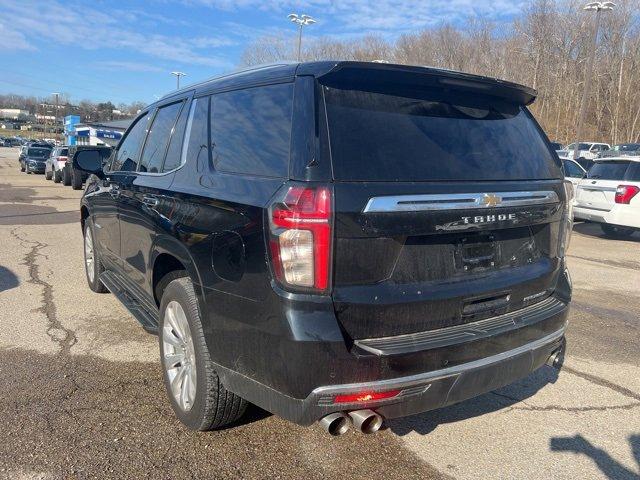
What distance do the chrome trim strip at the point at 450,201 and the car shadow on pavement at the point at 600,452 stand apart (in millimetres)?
1397

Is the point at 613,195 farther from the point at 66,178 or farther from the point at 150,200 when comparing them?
the point at 66,178

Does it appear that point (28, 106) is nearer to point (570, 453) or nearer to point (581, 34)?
point (581, 34)

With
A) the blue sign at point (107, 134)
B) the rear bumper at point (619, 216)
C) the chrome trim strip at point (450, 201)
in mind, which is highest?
the blue sign at point (107, 134)

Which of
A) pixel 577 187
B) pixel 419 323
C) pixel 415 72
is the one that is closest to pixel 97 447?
pixel 419 323

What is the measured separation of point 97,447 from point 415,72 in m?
2.52

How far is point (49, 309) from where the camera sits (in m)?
5.27

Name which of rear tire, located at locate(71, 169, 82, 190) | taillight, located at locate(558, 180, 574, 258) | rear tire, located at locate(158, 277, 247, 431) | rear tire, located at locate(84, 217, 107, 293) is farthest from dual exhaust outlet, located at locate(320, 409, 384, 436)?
rear tire, located at locate(71, 169, 82, 190)

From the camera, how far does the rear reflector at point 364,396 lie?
7.44 feet

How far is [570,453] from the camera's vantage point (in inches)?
120

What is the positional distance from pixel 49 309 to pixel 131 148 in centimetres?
184

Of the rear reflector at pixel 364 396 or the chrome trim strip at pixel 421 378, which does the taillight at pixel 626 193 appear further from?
the rear reflector at pixel 364 396

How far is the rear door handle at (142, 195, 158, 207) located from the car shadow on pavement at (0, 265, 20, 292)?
3.20m

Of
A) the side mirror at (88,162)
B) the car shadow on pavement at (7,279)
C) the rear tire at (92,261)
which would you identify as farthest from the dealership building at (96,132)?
the side mirror at (88,162)

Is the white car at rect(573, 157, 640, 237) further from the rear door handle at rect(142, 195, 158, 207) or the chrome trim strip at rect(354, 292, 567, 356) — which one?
the rear door handle at rect(142, 195, 158, 207)
